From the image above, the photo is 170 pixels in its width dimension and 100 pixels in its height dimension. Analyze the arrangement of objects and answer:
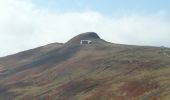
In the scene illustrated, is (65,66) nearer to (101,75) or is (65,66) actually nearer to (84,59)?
(84,59)

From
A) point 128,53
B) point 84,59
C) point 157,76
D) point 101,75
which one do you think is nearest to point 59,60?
point 84,59

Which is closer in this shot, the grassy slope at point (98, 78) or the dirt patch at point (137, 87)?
the dirt patch at point (137, 87)

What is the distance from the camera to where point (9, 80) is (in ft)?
571

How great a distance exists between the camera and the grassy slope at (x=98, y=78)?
108 metres

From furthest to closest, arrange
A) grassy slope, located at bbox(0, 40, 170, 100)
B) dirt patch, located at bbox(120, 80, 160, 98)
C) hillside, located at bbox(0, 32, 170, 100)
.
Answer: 1. hillside, located at bbox(0, 32, 170, 100)
2. grassy slope, located at bbox(0, 40, 170, 100)
3. dirt patch, located at bbox(120, 80, 160, 98)

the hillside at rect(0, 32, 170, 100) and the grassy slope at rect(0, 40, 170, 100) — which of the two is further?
the hillside at rect(0, 32, 170, 100)

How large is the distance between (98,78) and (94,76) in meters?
4.95

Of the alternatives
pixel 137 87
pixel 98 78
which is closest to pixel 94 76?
pixel 98 78

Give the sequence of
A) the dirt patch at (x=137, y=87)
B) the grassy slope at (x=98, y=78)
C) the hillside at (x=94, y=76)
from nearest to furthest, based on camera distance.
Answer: the dirt patch at (x=137, y=87)
the grassy slope at (x=98, y=78)
the hillside at (x=94, y=76)

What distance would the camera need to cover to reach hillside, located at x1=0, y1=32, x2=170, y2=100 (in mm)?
108562

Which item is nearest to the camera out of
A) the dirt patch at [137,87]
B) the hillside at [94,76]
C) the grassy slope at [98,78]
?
the dirt patch at [137,87]

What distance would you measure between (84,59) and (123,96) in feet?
233

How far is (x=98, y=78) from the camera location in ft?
439

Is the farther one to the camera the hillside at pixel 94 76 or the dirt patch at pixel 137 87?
the hillside at pixel 94 76
